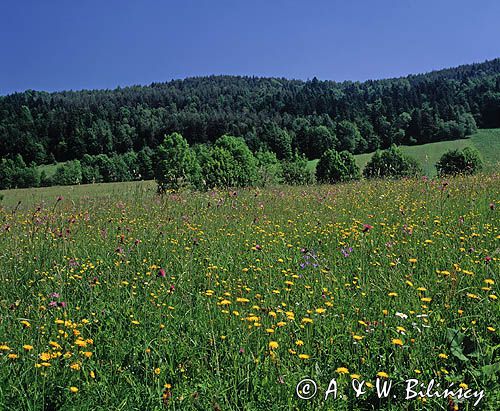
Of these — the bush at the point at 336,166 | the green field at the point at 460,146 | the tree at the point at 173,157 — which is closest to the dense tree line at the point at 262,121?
the green field at the point at 460,146

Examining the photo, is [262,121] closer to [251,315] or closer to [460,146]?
[460,146]

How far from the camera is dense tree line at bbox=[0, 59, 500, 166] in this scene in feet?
208

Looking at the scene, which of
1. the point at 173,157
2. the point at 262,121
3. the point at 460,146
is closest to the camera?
the point at 173,157

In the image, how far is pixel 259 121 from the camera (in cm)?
7475

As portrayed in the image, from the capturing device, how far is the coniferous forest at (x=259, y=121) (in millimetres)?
63281

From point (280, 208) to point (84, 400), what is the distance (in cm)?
608

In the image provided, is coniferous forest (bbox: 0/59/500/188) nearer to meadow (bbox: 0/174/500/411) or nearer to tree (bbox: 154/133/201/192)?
tree (bbox: 154/133/201/192)

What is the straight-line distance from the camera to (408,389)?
7.52ft

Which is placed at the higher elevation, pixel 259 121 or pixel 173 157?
pixel 259 121

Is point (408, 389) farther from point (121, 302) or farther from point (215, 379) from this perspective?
point (121, 302)

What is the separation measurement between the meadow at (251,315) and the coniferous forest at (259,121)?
Result: 5757cm

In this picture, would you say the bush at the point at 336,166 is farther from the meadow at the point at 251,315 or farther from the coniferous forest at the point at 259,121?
the meadow at the point at 251,315

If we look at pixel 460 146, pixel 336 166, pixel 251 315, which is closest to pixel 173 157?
pixel 336 166

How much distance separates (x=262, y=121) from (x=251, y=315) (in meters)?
73.4
